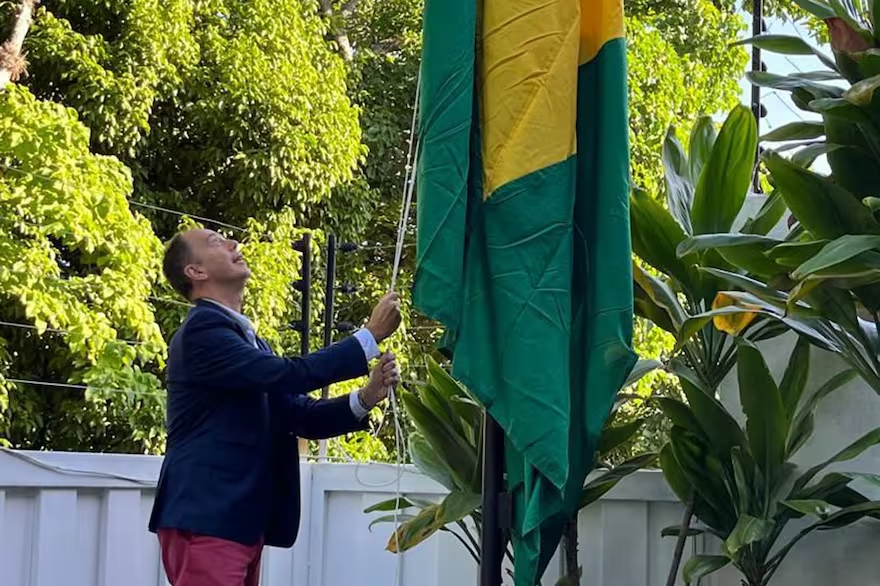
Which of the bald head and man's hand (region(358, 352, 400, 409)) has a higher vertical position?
the bald head

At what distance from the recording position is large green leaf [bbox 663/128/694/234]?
7.64ft

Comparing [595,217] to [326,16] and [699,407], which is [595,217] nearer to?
[699,407]

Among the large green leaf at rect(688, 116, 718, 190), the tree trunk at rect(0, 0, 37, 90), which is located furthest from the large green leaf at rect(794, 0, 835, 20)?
the tree trunk at rect(0, 0, 37, 90)

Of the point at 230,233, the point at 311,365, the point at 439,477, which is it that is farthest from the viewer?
the point at 230,233

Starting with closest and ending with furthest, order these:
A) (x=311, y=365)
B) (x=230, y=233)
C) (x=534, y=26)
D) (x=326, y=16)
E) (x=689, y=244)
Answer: (x=534, y=26) → (x=689, y=244) → (x=311, y=365) → (x=230, y=233) → (x=326, y=16)

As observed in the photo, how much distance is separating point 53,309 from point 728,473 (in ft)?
18.5

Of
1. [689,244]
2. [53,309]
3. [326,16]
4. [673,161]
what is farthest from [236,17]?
[689,244]

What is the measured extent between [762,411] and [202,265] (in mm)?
1182

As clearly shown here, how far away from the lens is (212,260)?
229cm

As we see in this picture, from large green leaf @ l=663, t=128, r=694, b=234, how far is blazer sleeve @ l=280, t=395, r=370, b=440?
0.81m

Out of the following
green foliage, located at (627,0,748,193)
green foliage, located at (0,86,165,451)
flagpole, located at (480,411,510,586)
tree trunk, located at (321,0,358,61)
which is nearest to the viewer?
flagpole, located at (480,411,510,586)

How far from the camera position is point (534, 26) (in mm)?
1626

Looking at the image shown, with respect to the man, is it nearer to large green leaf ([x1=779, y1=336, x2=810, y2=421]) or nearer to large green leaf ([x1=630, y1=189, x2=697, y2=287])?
large green leaf ([x1=630, y1=189, x2=697, y2=287])

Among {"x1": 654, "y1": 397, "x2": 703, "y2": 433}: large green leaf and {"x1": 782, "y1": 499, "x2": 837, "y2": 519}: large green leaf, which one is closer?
{"x1": 782, "y1": 499, "x2": 837, "y2": 519}: large green leaf
